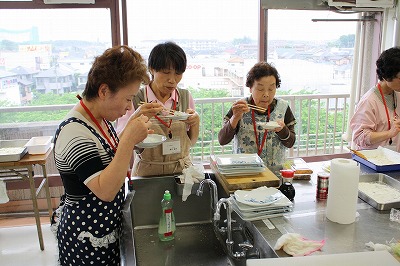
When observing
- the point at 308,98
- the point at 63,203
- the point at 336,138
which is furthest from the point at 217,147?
the point at 63,203

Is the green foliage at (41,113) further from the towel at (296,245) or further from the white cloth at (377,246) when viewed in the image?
the white cloth at (377,246)

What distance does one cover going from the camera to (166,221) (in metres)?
1.71

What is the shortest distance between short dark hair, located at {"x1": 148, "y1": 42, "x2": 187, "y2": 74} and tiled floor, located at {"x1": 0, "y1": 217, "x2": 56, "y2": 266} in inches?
75.5

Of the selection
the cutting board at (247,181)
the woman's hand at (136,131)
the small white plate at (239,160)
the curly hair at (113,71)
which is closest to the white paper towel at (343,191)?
the cutting board at (247,181)

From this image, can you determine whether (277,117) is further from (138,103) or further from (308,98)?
(308,98)

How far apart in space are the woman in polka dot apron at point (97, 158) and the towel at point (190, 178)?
14.7 inches

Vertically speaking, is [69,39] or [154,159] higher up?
[69,39]

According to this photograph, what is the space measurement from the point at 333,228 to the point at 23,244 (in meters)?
2.81

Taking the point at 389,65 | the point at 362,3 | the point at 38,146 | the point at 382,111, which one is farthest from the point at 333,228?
the point at 362,3

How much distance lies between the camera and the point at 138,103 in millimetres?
2143

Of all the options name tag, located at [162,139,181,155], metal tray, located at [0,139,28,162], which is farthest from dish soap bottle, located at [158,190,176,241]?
metal tray, located at [0,139,28,162]

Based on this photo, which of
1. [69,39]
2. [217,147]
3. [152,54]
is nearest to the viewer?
[152,54]

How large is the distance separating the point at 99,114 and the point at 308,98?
3.41 m

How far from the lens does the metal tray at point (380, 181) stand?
1585 mm
